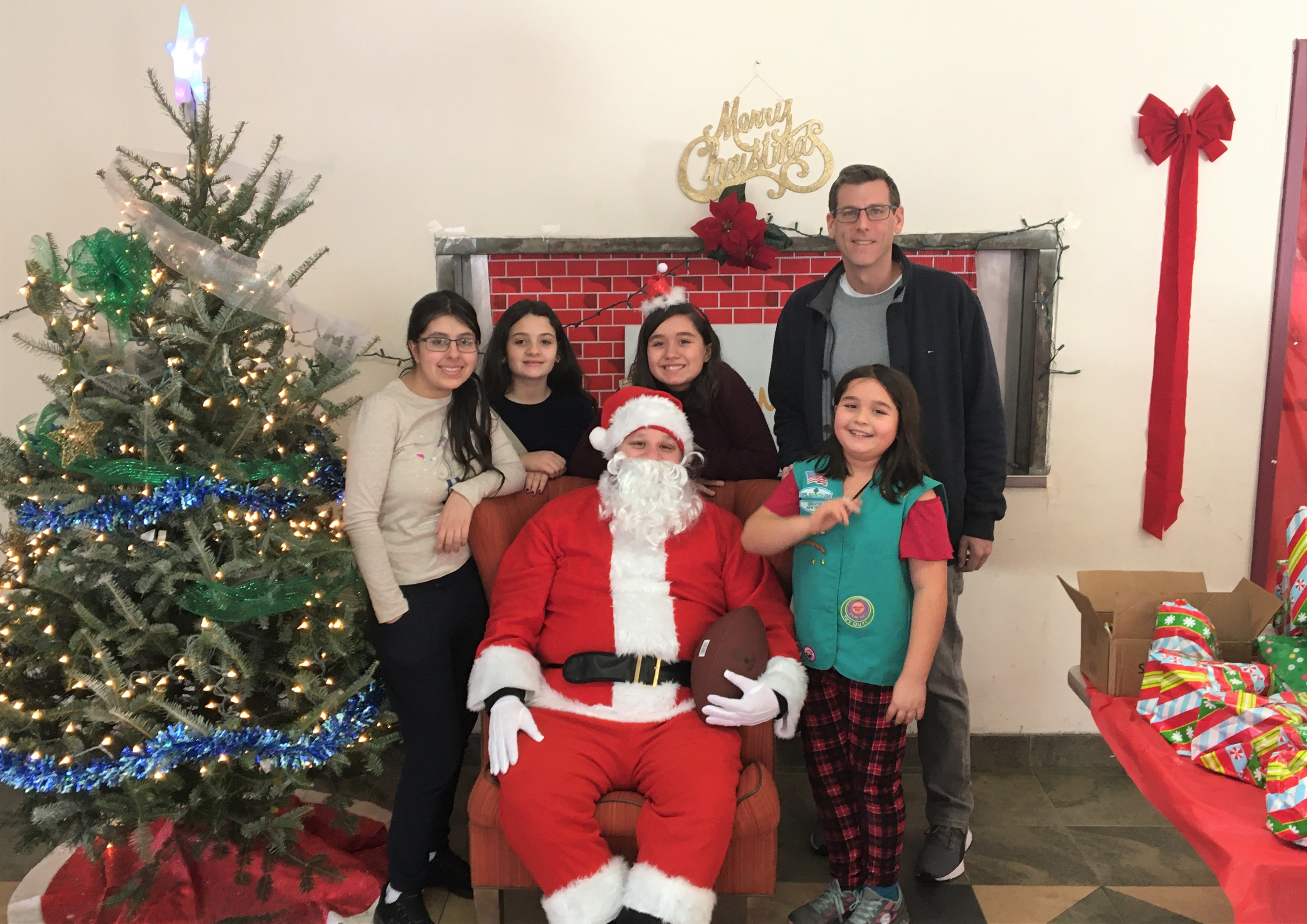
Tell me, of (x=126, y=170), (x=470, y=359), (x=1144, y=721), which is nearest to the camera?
(x=1144, y=721)

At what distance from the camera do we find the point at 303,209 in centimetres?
236

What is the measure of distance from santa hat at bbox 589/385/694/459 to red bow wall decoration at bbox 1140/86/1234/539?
1.87 metres

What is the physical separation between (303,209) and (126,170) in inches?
17.3

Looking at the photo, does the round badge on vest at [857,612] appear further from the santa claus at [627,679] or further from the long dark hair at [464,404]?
the long dark hair at [464,404]

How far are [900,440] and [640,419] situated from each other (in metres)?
0.71

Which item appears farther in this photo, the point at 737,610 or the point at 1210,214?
the point at 1210,214

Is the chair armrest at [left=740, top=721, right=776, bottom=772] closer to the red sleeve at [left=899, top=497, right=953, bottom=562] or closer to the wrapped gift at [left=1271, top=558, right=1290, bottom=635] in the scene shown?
the red sleeve at [left=899, top=497, right=953, bottom=562]

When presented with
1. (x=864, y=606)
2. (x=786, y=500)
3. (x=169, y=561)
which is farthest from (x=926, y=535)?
(x=169, y=561)

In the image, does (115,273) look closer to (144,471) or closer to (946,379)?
(144,471)

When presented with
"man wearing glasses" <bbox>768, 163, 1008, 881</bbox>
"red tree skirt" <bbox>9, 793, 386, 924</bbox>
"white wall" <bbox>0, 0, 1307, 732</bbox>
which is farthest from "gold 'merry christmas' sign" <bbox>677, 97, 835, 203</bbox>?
"red tree skirt" <bbox>9, 793, 386, 924</bbox>

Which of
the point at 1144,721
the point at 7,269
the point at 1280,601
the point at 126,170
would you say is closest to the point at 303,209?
the point at 126,170

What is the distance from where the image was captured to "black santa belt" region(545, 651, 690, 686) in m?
2.23

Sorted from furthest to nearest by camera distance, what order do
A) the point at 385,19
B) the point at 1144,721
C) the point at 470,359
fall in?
the point at 385,19, the point at 470,359, the point at 1144,721

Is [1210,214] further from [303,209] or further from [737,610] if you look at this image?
[303,209]
